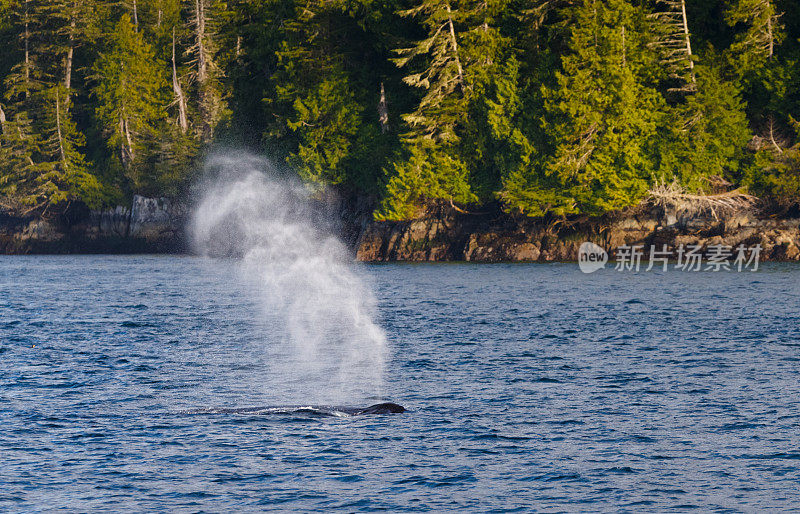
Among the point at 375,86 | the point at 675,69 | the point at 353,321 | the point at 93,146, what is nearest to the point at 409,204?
the point at 375,86

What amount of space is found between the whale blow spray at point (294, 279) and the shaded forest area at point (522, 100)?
3.90 m

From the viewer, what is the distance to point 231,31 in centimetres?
9600

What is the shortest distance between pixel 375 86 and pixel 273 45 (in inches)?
390

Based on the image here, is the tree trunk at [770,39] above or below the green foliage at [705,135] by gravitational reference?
above

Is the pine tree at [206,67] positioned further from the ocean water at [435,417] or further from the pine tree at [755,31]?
the ocean water at [435,417]

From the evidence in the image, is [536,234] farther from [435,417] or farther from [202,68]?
[435,417]

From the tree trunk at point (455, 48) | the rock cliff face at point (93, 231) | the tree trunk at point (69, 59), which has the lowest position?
the rock cliff face at point (93, 231)

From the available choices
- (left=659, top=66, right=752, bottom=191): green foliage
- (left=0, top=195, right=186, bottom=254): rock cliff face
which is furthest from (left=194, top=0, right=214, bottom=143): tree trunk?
(left=659, top=66, right=752, bottom=191): green foliage

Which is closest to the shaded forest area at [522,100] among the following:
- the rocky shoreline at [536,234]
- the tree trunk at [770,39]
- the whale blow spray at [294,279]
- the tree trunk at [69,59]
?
the tree trunk at [770,39]

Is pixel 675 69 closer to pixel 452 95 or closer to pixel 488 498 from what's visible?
pixel 452 95

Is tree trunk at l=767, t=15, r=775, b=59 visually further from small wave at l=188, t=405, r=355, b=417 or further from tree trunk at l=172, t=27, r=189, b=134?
tree trunk at l=172, t=27, r=189, b=134

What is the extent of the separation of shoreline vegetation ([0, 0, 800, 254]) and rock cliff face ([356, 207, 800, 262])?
0.15 meters

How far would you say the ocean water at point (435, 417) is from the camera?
15227 millimetres

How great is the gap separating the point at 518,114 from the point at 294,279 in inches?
771
